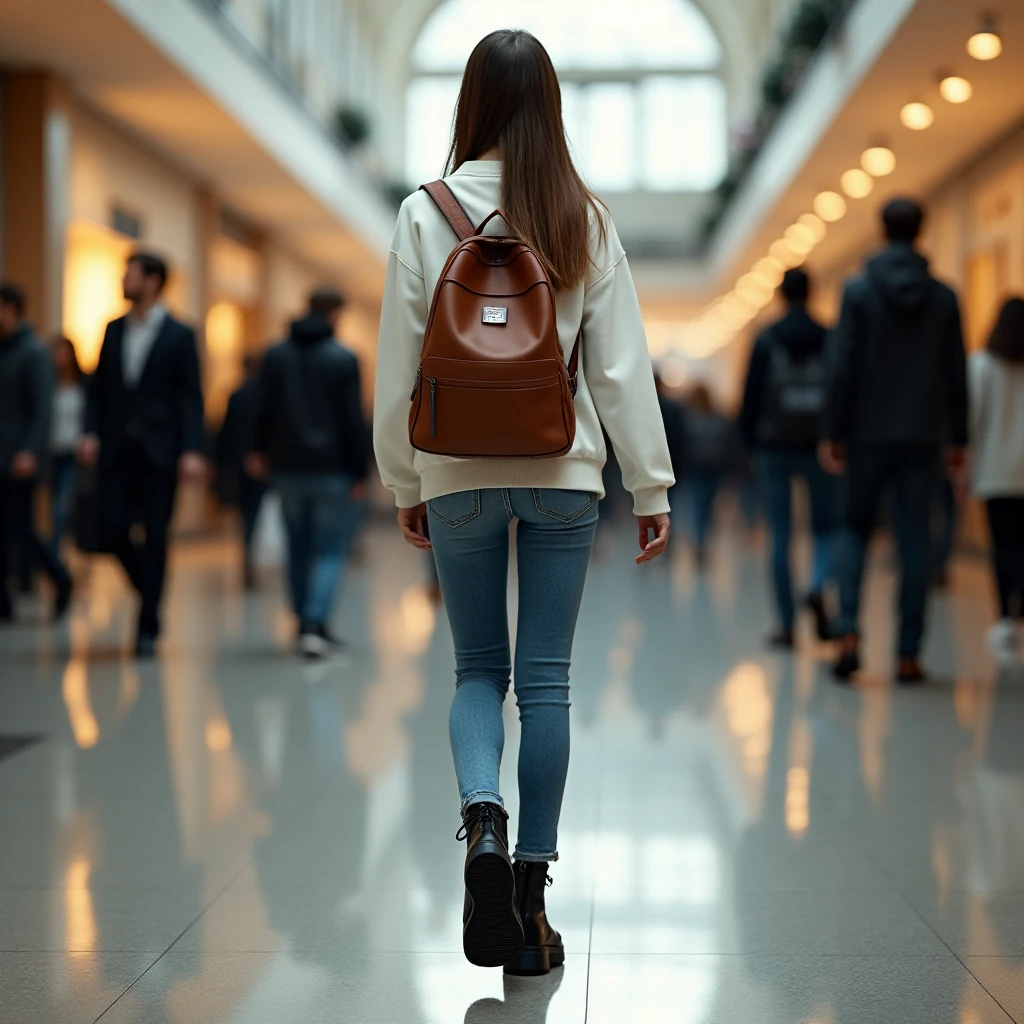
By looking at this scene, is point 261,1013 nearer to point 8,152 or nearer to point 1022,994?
point 1022,994

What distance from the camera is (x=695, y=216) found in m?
35.9

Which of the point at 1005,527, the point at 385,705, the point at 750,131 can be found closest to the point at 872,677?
the point at 1005,527

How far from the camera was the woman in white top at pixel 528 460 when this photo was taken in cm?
263

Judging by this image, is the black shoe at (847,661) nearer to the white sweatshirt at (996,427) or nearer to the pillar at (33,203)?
the white sweatshirt at (996,427)

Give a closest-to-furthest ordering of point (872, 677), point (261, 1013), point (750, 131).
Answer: point (261, 1013) → point (872, 677) → point (750, 131)

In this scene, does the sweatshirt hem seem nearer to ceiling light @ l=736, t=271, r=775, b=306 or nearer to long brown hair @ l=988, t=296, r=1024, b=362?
long brown hair @ l=988, t=296, r=1024, b=362

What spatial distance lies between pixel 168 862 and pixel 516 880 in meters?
1.10

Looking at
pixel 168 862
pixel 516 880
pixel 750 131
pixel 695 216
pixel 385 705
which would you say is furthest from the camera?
pixel 695 216

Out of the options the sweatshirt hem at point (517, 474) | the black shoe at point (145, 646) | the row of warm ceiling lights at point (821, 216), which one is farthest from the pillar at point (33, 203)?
the sweatshirt hem at point (517, 474)

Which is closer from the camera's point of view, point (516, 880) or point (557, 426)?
point (557, 426)

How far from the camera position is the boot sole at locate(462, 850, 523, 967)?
8.00ft

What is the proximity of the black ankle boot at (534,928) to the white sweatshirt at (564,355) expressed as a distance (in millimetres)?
728

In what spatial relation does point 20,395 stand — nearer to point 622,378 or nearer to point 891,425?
point 891,425

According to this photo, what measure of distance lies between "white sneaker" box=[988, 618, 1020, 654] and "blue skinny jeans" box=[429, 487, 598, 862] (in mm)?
5028
